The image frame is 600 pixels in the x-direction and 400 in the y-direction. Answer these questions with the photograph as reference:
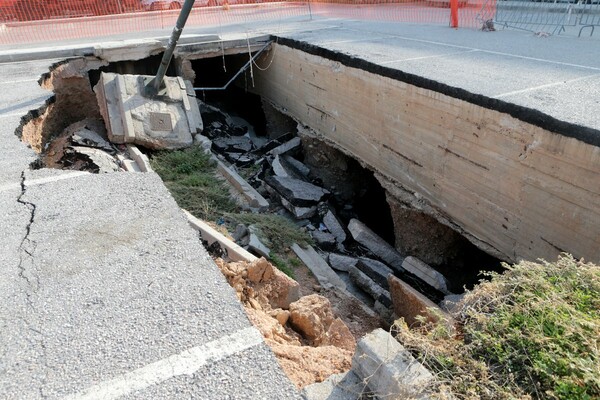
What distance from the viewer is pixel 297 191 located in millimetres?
7707

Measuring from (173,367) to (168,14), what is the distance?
13188mm

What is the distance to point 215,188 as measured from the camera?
724cm

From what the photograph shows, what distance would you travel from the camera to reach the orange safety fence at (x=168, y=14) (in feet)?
37.6

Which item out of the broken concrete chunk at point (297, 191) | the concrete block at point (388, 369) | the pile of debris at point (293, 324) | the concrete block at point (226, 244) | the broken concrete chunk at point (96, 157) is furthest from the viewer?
the broken concrete chunk at point (297, 191)

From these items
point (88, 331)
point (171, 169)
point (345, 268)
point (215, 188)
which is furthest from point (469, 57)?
→ point (88, 331)

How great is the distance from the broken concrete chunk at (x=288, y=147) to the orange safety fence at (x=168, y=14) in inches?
183

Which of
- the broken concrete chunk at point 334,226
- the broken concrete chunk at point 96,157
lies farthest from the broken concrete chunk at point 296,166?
the broken concrete chunk at point 96,157

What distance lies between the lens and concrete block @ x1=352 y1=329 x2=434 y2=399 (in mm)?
2287

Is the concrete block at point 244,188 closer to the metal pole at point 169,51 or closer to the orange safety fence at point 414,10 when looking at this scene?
the metal pole at point 169,51

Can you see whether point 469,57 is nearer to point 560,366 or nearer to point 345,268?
point 345,268

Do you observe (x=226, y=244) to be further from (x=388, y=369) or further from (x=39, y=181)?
(x=388, y=369)

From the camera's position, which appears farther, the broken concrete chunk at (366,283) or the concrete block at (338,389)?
the broken concrete chunk at (366,283)

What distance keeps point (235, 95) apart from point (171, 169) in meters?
5.48

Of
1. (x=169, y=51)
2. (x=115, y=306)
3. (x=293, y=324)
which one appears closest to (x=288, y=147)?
(x=169, y=51)
